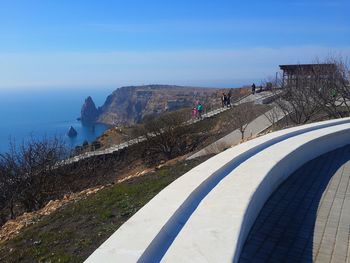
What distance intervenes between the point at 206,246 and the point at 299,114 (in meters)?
17.6

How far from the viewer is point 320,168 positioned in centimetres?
842

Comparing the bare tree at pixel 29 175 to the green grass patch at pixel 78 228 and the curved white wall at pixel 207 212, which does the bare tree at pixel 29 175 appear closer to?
the green grass patch at pixel 78 228

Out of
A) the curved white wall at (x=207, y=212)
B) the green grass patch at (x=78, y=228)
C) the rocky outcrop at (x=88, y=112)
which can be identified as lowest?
the rocky outcrop at (x=88, y=112)

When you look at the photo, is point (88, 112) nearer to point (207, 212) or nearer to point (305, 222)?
point (305, 222)

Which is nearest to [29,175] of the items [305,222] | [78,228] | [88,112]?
[78,228]

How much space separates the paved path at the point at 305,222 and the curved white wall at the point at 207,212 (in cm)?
18

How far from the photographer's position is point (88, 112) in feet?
575

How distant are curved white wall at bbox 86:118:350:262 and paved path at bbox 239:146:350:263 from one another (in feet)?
0.58

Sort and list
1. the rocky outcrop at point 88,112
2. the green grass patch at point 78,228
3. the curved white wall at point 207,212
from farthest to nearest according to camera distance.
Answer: the rocky outcrop at point 88,112 < the green grass patch at point 78,228 < the curved white wall at point 207,212

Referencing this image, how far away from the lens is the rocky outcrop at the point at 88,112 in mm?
169988

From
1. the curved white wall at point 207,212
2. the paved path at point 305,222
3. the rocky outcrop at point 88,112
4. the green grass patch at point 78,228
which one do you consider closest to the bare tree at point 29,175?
the green grass patch at point 78,228

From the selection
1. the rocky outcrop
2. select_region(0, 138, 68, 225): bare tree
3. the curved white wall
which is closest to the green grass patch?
the curved white wall

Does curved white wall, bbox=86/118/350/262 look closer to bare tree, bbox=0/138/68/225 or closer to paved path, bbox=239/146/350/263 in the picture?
paved path, bbox=239/146/350/263

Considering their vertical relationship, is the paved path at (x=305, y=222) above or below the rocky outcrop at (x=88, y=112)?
above
